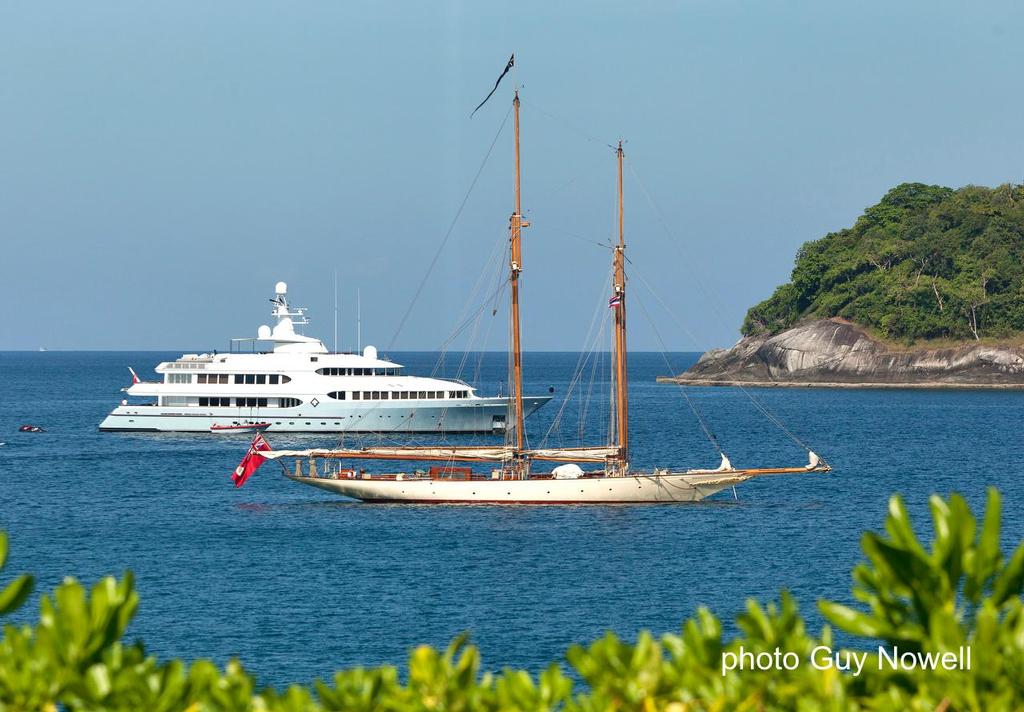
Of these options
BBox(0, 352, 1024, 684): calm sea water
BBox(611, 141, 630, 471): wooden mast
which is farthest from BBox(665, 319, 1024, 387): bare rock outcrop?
BBox(611, 141, 630, 471): wooden mast

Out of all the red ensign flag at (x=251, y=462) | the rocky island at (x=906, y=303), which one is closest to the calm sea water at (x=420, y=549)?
the red ensign flag at (x=251, y=462)

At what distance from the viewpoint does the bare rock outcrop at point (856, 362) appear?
5502 inches

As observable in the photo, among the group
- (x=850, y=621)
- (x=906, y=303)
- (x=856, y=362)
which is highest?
(x=906, y=303)

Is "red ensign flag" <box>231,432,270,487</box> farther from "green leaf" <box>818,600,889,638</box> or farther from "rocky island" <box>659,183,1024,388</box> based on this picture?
"rocky island" <box>659,183,1024,388</box>

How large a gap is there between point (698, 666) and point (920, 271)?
146143 mm

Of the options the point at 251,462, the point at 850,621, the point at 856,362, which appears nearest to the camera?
the point at 850,621

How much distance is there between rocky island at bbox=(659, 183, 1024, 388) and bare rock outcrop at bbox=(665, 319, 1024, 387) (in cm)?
11

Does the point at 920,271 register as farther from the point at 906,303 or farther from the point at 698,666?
the point at 698,666

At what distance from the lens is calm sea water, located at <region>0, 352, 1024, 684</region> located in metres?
31.3

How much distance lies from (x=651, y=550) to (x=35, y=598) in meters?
17.4

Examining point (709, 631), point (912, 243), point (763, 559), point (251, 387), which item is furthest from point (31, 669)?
point (912, 243)

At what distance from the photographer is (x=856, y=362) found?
147 metres

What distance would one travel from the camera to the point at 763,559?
131 feet

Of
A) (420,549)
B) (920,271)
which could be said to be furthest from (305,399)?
(920,271)
